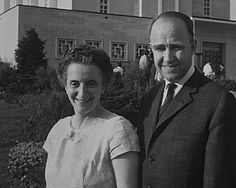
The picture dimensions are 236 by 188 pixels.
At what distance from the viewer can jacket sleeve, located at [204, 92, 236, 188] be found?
277 centimetres

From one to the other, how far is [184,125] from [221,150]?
29 cm

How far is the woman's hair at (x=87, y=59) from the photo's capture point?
10.1ft

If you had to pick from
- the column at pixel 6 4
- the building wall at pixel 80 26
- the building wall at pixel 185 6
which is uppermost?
the column at pixel 6 4

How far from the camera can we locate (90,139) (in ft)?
10.1

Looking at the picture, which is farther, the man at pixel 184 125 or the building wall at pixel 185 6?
the building wall at pixel 185 6

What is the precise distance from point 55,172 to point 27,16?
25086mm

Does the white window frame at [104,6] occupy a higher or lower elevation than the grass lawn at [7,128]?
higher

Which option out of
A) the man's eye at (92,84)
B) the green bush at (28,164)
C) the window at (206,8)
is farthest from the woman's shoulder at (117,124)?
the window at (206,8)

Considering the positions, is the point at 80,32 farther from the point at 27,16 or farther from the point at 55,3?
the point at 55,3

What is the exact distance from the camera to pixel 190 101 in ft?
9.80

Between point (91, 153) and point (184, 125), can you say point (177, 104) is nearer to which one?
point (184, 125)

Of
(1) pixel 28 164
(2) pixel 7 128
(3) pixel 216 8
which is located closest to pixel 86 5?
(3) pixel 216 8

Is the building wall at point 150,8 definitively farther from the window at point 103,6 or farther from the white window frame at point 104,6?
the window at point 103,6

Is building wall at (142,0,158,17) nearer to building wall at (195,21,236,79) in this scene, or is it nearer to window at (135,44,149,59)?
building wall at (195,21,236,79)
